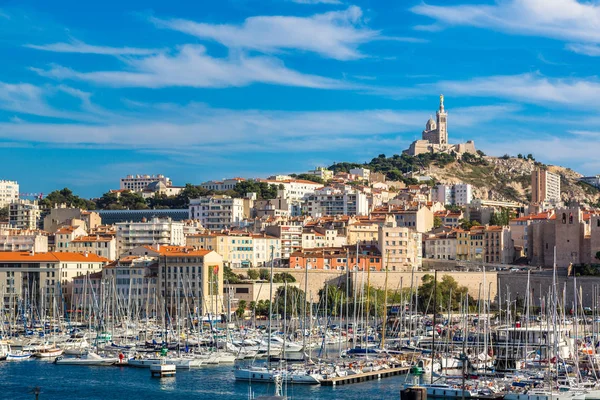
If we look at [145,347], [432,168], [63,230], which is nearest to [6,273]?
[63,230]

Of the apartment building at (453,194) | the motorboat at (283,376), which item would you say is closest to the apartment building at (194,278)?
the motorboat at (283,376)

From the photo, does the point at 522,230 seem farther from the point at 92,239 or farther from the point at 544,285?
the point at 92,239

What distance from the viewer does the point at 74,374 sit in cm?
4206

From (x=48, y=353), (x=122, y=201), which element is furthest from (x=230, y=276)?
(x=122, y=201)

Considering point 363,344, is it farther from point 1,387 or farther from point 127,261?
point 127,261

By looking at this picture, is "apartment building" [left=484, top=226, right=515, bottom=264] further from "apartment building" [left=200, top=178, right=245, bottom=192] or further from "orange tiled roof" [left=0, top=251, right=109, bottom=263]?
"apartment building" [left=200, top=178, right=245, bottom=192]

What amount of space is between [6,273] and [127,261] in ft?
23.3

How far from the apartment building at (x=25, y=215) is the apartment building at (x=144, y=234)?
2072cm

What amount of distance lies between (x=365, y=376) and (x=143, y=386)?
776 cm

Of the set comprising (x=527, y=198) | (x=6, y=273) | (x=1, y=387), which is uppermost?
(x=527, y=198)

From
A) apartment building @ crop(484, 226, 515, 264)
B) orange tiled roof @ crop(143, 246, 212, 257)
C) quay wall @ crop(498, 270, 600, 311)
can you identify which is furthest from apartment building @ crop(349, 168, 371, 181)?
orange tiled roof @ crop(143, 246, 212, 257)

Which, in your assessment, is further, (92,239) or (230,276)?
(92,239)

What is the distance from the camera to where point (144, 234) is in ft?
252

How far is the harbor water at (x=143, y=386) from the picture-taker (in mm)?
36625
